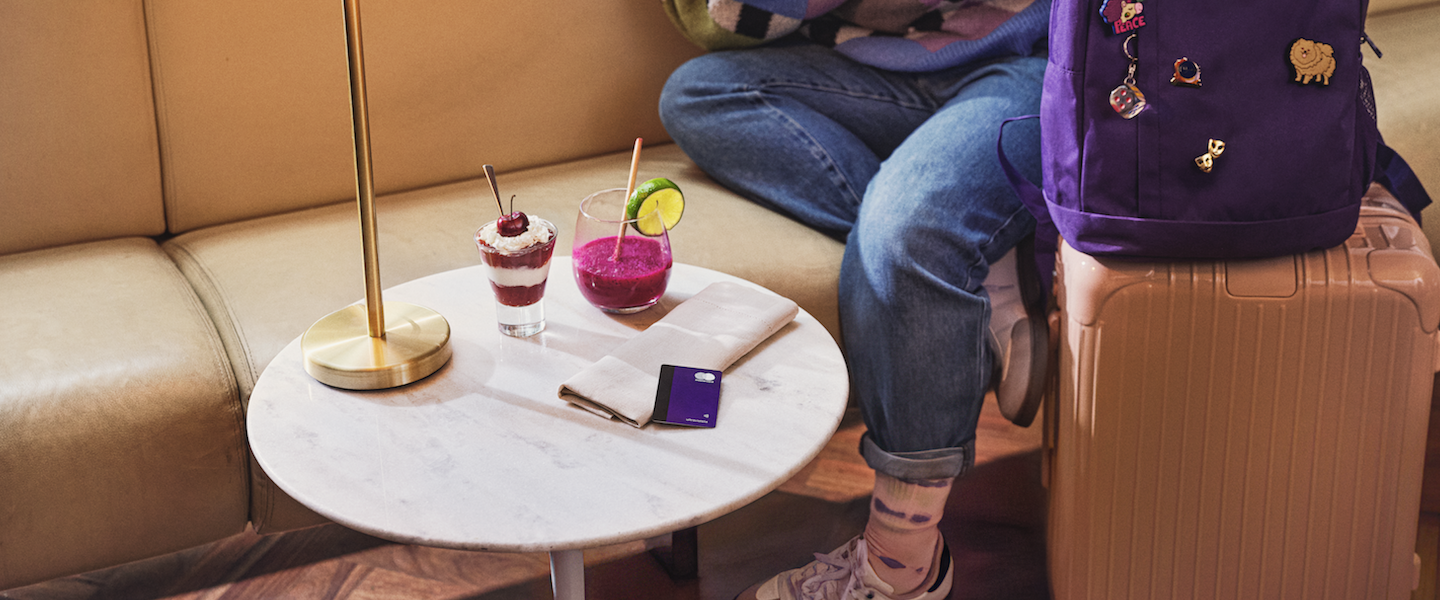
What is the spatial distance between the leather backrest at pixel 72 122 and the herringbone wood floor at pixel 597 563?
470 millimetres

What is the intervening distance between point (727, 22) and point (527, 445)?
0.86 m

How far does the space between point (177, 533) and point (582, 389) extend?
0.55 m

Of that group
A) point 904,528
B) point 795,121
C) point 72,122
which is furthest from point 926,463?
point 72,122

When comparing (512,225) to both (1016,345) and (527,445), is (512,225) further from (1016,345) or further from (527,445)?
(1016,345)

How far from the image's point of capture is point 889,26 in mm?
1492

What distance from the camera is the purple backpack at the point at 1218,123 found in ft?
3.19

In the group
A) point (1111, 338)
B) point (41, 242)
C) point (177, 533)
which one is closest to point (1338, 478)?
point (1111, 338)

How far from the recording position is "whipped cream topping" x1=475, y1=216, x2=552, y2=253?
945 mm

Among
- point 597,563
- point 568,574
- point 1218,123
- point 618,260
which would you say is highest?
point 1218,123

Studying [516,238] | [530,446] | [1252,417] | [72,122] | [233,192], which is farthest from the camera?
[233,192]

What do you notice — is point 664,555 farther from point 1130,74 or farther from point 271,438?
point 1130,74

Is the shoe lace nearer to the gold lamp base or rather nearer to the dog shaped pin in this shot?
the gold lamp base

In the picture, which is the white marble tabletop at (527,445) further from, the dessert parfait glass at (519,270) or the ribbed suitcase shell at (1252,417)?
the ribbed suitcase shell at (1252,417)

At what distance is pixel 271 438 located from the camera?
0.86m
